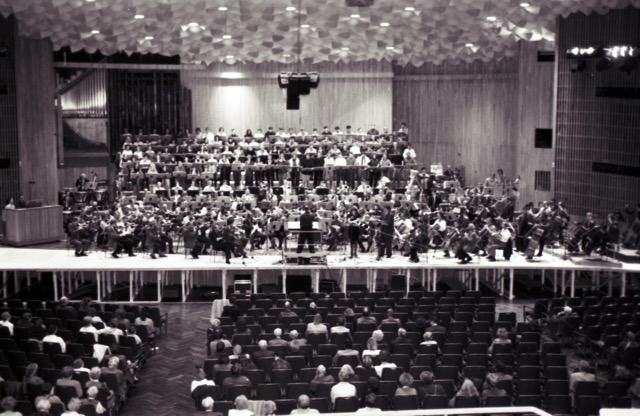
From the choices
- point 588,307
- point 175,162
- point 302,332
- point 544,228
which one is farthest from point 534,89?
point 302,332

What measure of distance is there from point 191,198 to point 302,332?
918 cm

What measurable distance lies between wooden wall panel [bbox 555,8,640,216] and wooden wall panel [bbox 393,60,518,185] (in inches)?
196

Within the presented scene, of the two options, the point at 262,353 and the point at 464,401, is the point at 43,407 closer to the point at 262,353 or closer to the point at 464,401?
the point at 262,353

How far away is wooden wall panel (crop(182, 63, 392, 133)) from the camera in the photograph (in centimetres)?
3016

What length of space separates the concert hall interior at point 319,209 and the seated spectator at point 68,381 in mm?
36

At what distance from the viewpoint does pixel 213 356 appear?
39.8ft

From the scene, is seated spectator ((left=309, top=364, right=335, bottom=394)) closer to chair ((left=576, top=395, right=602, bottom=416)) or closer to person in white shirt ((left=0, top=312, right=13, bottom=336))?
chair ((left=576, top=395, right=602, bottom=416))

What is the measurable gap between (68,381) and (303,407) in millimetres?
2948

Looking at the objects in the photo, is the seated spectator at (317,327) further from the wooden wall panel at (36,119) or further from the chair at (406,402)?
the wooden wall panel at (36,119)

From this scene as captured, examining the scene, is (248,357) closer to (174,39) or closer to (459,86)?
(174,39)

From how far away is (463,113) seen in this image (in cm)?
3000

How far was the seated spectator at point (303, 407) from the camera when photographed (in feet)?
30.4

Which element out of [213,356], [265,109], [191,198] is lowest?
[213,356]

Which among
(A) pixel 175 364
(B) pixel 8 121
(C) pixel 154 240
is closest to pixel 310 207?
(C) pixel 154 240
